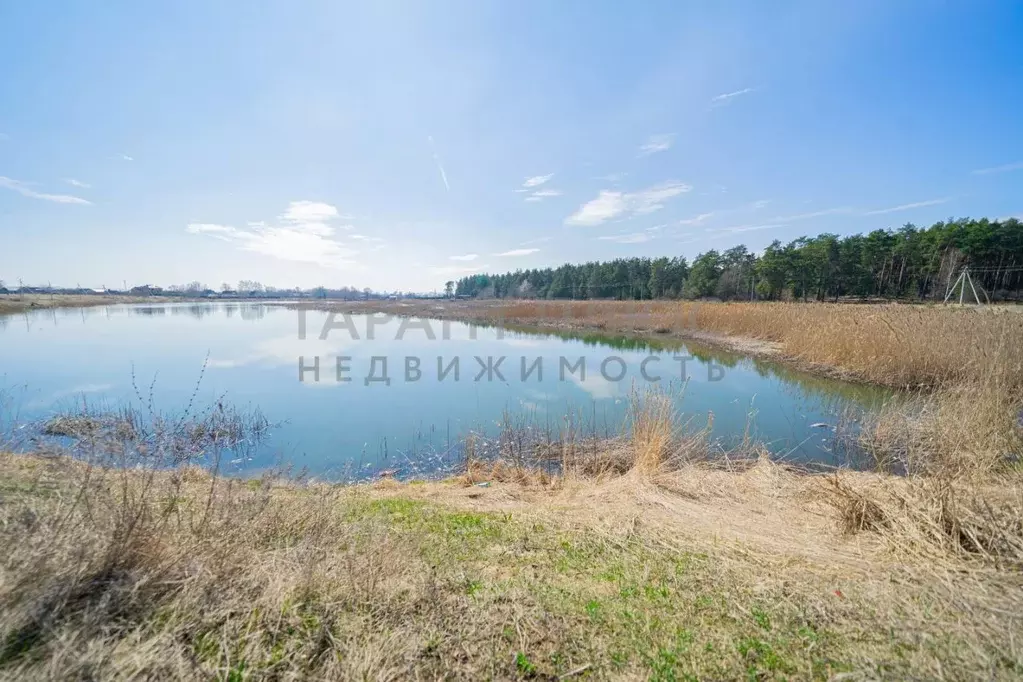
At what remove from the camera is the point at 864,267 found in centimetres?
3794

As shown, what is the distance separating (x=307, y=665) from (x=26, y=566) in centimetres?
132

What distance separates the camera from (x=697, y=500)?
4.06 metres

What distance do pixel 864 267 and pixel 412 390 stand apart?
151ft

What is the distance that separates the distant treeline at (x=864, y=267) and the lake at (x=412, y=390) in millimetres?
25839

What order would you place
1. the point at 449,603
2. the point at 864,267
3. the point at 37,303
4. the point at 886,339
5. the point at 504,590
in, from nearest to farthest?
the point at 449,603, the point at 504,590, the point at 886,339, the point at 864,267, the point at 37,303

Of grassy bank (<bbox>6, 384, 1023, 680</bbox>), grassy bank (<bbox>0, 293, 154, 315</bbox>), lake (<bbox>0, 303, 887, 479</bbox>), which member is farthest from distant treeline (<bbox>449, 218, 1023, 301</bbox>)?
grassy bank (<bbox>0, 293, 154, 315</bbox>)

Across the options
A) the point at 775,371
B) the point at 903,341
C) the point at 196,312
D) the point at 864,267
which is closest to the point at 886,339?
the point at 903,341

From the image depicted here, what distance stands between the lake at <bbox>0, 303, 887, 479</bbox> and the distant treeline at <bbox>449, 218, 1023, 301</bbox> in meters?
25.8

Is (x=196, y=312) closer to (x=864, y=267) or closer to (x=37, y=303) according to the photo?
(x=37, y=303)

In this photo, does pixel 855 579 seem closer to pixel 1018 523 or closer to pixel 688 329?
pixel 1018 523

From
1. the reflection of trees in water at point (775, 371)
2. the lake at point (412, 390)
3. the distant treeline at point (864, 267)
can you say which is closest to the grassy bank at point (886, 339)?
the reflection of trees in water at point (775, 371)

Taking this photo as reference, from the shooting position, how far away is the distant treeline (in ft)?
110

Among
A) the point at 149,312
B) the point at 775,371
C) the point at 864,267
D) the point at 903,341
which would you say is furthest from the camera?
the point at 149,312

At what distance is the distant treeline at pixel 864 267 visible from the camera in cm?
3344
